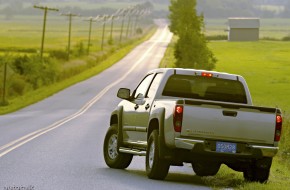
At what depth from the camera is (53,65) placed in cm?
7806

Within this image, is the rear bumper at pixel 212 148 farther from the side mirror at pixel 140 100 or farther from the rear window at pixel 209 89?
the side mirror at pixel 140 100

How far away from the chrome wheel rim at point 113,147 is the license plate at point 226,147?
3423mm

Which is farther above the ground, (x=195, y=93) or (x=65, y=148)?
(x=195, y=93)

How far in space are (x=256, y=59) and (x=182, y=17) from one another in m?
41.0

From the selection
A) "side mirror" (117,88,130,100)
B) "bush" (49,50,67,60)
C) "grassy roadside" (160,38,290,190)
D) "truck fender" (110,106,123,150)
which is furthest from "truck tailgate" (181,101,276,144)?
"bush" (49,50,67,60)

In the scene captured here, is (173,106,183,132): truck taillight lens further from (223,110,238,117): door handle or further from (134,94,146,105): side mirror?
(134,94,146,105): side mirror

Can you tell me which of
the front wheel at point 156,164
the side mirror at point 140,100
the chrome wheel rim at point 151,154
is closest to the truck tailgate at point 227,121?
the front wheel at point 156,164

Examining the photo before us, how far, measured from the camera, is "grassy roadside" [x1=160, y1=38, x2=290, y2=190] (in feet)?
47.0

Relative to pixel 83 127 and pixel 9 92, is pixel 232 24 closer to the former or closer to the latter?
pixel 9 92

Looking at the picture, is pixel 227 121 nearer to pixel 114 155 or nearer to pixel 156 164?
pixel 156 164

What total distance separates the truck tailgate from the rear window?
1648mm

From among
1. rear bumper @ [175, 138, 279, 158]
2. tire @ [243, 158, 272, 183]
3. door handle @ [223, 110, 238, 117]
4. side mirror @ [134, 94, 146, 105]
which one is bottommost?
tire @ [243, 158, 272, 183]

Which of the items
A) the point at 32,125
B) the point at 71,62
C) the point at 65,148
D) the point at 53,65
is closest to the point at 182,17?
the point at 53,65

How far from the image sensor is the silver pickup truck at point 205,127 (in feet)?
42.9
